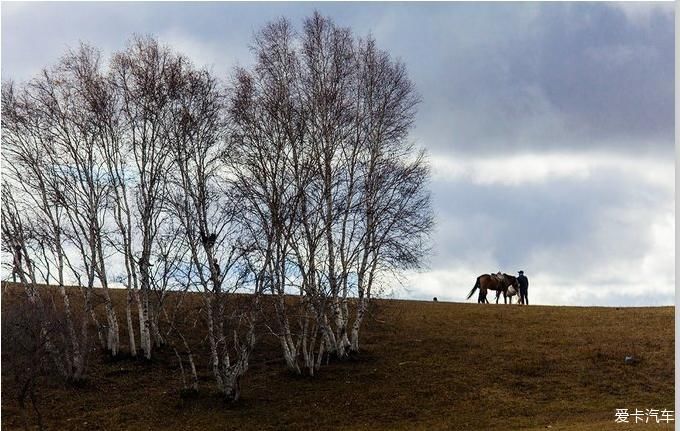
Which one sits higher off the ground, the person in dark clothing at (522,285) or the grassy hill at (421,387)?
the person in dark clothing at (522,285)

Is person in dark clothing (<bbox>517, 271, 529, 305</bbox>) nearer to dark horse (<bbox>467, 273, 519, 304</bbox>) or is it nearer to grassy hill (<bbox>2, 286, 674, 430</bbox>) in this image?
dark horse (<bbox>467, 273, 519, 304</bbox>)

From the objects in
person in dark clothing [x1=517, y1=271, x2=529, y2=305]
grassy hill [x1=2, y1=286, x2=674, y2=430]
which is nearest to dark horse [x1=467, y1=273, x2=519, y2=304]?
person in dark clothing [x1=517, y1=271, x2=529, y2=305]

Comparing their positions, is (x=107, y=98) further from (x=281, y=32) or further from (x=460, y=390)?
(x=460, y=390)

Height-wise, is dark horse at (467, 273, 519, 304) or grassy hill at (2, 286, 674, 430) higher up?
dark horse at (467, 273, 519, 304)

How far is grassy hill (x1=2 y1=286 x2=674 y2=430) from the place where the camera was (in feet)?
92.6

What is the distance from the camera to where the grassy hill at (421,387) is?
2824 cm

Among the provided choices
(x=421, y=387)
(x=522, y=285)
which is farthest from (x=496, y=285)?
(x=421, y=387)

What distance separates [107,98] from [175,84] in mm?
2995

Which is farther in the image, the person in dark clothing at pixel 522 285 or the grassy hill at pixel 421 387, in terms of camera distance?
the person in dark clothing at pixel 522 285

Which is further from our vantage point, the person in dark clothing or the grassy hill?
the person in dark clothing

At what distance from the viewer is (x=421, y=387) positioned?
102 ft

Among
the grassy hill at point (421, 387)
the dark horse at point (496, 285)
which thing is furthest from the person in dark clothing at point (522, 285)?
the grassy hill at point (421, 387)

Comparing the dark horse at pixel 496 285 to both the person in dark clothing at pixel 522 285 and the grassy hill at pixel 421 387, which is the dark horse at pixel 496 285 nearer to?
the person in dark clothing at pixel 522 285

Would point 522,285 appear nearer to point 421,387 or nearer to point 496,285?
point 496,285
